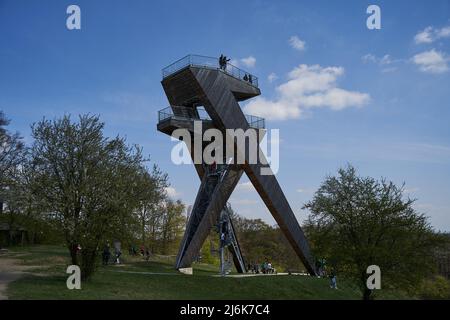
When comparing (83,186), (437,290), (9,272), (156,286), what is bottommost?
(437,290)

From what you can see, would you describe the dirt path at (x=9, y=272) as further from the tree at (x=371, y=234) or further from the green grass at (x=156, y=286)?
the tree at (x=371, y=234)

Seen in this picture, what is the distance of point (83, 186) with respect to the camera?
19.0 metres

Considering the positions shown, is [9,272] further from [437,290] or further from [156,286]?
[437,290]

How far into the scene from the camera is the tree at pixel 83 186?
18.9m

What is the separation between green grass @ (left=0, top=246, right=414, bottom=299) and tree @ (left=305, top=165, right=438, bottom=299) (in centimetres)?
367

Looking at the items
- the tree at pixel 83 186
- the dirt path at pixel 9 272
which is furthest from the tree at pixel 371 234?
the dirt path at pixel 9 272

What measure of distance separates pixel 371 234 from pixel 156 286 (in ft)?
37.1

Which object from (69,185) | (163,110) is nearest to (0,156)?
(163,110)

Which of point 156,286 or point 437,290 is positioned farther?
point 437,290

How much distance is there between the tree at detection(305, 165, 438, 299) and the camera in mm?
19969

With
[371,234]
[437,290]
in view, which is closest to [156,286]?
[371,234]

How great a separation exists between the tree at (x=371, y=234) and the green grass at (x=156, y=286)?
3671mm
